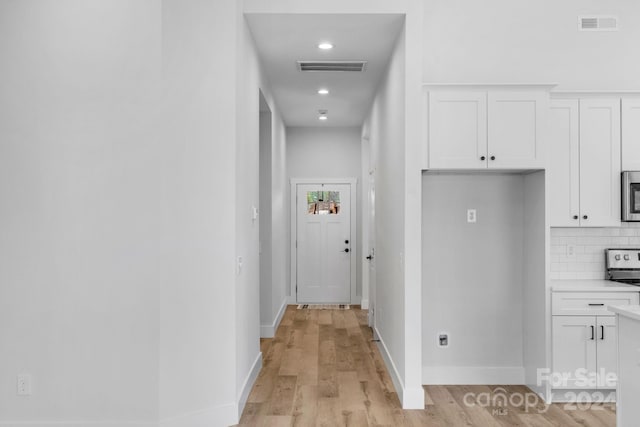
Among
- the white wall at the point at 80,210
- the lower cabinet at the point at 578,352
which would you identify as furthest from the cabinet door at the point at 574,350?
the white wall at the point at 80,210

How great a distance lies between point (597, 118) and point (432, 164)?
1367mm

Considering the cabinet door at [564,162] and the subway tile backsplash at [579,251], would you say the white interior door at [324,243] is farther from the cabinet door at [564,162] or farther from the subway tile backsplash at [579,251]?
the cabinet door at [564,162]

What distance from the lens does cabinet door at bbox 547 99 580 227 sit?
369 cm

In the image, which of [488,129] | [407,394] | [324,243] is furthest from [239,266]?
[324,243]

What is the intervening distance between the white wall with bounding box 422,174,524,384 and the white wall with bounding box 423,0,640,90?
89 centimetres

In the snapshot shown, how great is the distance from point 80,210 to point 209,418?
5.01 ft

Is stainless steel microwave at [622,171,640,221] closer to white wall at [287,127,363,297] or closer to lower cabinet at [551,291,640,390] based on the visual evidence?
lower cabinet at [551,291,640,390]

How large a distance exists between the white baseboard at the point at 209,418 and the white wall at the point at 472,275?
1.66 metres

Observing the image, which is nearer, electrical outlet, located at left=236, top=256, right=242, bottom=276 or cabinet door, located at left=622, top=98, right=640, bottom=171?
electrical outlet, located at left=236, top=256, right=242, bottom=276

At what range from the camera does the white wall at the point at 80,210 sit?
9.45 ft

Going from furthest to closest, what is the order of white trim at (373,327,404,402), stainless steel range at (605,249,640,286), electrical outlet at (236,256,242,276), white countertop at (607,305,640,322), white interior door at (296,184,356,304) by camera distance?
1. white interior door at (296,184,356,304)
2. stainless steel range at (605,249,640,286)
3. white trim at (373,327,404,402)
4. electrical outlet at (236,256,242,276)
5. white countertop at (607,305,640,322)

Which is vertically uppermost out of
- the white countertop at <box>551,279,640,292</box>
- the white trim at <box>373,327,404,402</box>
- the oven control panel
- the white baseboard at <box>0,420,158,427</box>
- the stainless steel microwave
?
the stainless steel microwave

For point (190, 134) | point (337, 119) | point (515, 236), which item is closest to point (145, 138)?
point (190, 134)

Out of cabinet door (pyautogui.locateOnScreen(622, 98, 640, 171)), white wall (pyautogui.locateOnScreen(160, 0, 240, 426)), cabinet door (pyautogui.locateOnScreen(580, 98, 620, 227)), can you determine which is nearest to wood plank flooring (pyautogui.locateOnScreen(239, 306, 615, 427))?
white wall (pyautogui.locateOnScreen(160, 0, 240, 426))
